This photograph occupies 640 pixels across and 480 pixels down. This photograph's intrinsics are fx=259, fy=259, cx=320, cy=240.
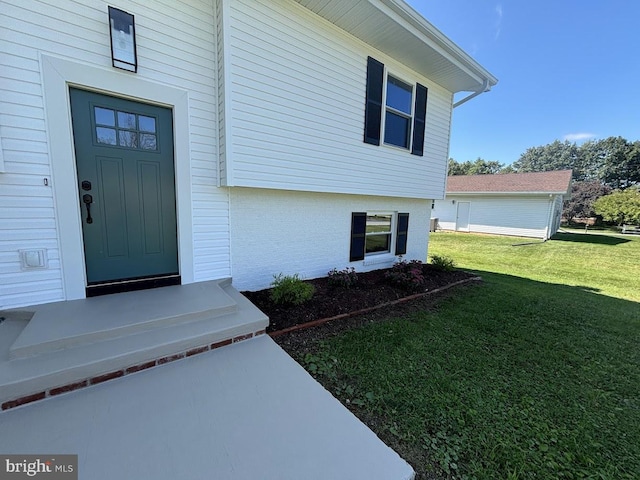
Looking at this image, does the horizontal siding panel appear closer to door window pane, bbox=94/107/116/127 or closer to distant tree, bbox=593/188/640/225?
door window pane, bbox=94/107/116/127

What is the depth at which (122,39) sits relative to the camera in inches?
105

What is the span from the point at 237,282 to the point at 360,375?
2.26m

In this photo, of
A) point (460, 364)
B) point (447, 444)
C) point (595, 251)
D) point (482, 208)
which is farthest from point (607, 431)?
point (482, 208)

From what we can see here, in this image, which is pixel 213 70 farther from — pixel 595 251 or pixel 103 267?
pixel 595 251

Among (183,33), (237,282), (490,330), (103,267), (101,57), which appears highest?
(183,33)

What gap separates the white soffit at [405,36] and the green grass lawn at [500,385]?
14.6 ft

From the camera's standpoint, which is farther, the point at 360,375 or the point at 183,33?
the point at 183,33

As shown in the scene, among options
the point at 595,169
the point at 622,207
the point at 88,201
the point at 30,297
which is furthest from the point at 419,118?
the point at 595,169

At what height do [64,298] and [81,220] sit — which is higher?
[81,220]

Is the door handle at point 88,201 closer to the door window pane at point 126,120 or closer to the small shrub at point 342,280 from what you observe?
the door window pane at point 126,120

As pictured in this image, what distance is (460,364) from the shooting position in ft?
8.99

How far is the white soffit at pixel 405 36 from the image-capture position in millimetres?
3705

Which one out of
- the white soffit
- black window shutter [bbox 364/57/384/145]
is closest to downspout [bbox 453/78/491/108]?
the white soffit

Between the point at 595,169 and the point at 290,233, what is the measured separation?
58.9m
